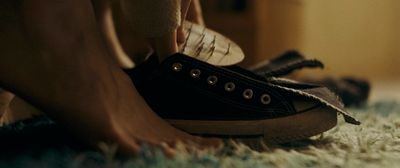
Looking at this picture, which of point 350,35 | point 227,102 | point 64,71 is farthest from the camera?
point 350,35

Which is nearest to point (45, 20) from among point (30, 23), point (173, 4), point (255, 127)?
point (30, 23)

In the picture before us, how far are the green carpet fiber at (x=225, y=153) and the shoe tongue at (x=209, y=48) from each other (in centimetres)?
11

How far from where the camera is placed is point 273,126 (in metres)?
0.67

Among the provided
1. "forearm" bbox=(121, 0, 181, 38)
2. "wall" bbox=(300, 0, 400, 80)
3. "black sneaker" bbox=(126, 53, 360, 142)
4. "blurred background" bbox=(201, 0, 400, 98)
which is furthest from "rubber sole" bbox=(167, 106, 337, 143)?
"wall" bbox=(300, 0, 400, 80)

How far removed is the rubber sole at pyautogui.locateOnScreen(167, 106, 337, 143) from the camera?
0.67 metres

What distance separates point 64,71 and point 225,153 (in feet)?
0.59

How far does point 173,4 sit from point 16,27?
174mm

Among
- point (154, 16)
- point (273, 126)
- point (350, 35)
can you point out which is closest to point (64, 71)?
point (154, 16)

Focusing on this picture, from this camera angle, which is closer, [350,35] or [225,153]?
[225,153]

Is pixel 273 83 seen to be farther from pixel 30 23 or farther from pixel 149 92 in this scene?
pixel 30 23

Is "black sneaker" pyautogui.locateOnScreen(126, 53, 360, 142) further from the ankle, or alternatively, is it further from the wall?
the wall

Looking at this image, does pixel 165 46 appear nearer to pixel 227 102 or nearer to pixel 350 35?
pixel 227 102

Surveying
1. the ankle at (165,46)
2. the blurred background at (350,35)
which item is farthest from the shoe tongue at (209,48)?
the blurred background at (350,35)

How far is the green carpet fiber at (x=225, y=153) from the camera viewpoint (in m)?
0.53
